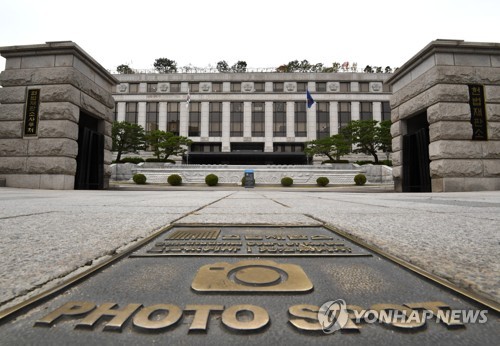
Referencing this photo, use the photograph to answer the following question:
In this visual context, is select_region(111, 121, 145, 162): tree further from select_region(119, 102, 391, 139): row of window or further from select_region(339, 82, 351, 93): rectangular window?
select_region(339, 82, 351, 93): rectangular window

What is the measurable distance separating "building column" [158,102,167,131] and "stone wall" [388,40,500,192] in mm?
43282

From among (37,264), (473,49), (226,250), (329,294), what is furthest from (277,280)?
(473,49)

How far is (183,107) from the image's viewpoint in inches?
1893

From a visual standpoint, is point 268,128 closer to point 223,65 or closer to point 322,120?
point 322,120

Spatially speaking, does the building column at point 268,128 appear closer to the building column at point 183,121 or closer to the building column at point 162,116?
the building column at point 183,121

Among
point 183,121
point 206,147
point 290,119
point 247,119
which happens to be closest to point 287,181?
point 290,119

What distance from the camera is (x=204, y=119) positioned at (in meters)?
48.1

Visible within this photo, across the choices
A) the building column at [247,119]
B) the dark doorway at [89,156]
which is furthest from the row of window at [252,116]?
the dark doorway at [89,156]

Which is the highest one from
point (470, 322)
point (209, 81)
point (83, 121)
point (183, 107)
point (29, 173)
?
point (209, 81)

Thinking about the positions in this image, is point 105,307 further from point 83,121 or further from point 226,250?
point 83,121

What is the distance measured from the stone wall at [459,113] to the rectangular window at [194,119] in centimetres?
4066

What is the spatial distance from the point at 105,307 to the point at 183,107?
50.1 meters

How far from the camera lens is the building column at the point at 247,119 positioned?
1873 inches

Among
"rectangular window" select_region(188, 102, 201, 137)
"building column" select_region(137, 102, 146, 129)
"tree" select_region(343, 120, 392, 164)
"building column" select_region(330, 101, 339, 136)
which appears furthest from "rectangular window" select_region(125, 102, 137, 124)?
"tree" select_region(343, 120, 392, 164)
